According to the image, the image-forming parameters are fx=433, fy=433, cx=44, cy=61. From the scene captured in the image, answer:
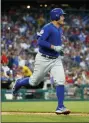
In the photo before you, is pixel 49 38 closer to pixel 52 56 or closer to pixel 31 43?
pixel 52 56

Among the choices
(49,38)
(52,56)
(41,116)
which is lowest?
(41,116)

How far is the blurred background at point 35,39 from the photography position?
18.5 metres

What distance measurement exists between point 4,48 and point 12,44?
61 centimetres

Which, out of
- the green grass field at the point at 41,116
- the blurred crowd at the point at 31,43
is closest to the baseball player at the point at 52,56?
the green grass field at the point at 41,116

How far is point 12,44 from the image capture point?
21.4m

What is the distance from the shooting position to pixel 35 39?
2214 centimetres

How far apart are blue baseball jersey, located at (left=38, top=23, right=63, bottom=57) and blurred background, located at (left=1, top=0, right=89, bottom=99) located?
8.40m

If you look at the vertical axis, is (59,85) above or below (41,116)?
above

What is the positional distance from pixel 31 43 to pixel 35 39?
37cm

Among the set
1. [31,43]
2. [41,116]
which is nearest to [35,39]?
[31,43]

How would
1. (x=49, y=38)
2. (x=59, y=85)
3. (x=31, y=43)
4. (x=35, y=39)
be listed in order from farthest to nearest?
(x=35, y=39)
(x=31, y=43)
(x=49, y=38)
(x=59, y=85)

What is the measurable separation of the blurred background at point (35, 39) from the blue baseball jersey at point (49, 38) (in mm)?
8397

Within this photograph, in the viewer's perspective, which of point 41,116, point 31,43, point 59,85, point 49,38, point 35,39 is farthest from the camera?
point 35,39

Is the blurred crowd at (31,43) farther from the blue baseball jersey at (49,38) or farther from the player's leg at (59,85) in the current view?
the player's leg at (59,85)
